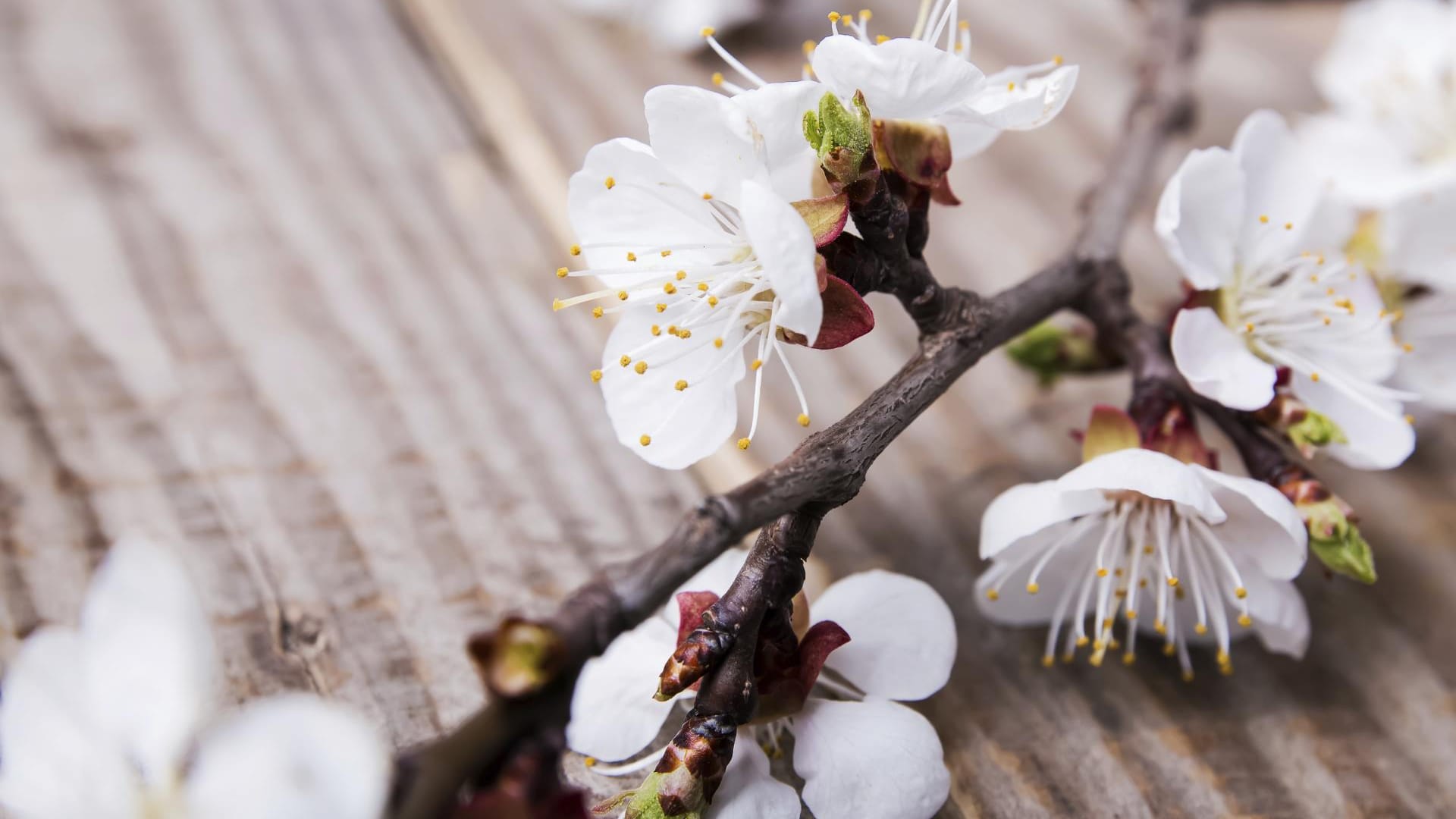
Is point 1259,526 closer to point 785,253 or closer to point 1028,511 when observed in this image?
point 1028,511

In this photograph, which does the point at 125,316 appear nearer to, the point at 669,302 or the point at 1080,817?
the point at 669,302

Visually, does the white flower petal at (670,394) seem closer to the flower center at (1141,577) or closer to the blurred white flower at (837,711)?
the blurred white flower at (837,711)

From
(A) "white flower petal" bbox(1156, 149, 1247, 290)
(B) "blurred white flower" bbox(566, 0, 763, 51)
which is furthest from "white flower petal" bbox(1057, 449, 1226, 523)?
(B) "blurred white flower" bbox(566, 0, 763, 51)

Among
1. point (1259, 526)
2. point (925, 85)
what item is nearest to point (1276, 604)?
point (1259, 526)

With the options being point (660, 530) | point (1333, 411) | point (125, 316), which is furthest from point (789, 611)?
point (125, 316)

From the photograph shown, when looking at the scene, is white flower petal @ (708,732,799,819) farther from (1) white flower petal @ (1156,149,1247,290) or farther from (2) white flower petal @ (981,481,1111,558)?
(1) white flower petal @ (1156,149,1247,290)
